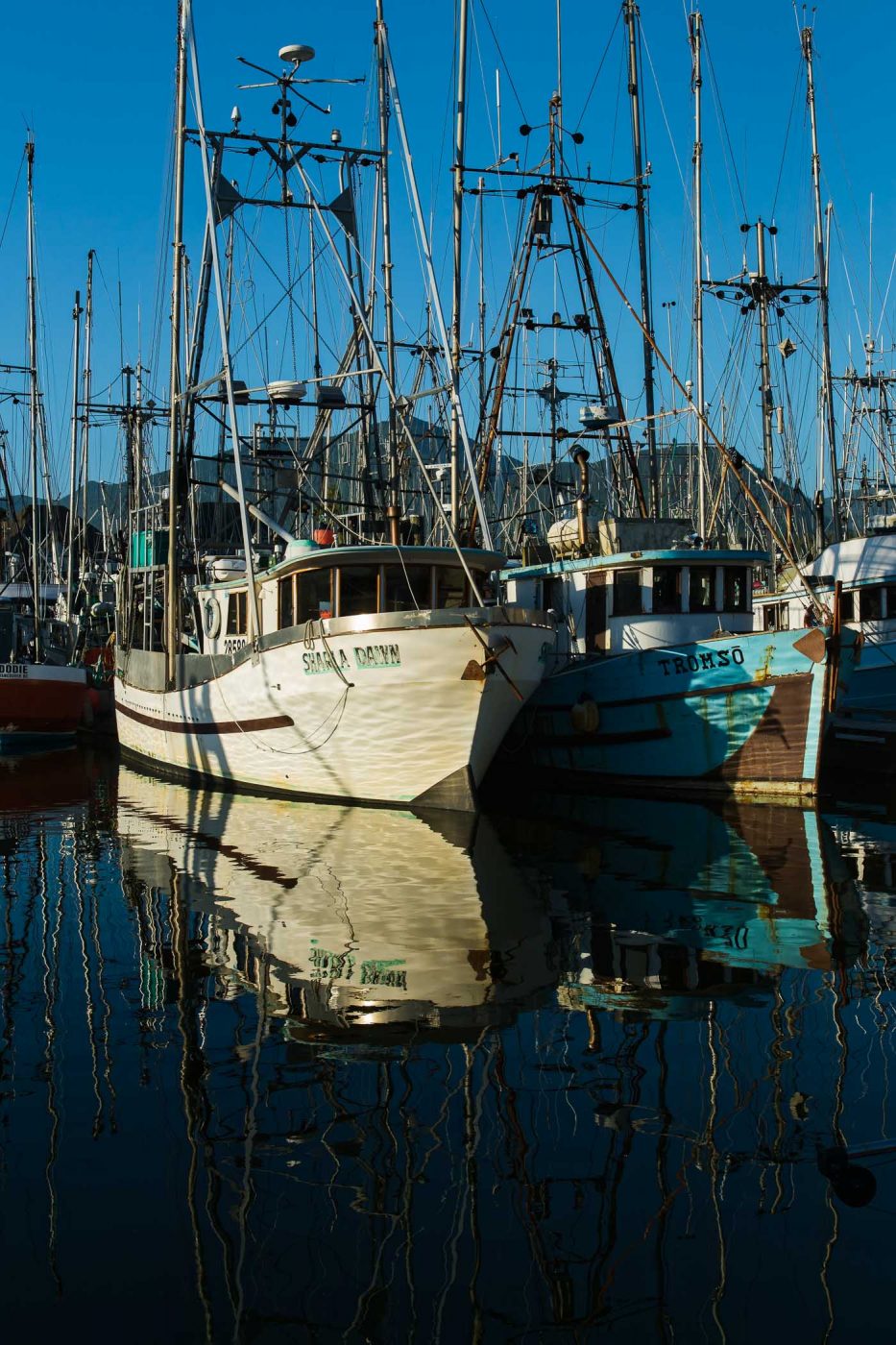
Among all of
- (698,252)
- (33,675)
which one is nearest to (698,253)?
(698,252)

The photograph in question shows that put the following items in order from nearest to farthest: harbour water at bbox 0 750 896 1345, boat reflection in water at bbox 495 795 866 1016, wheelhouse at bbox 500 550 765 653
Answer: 1. harbour water at bbox 0 750 896 1345
2. boat reflection in water at bbox 495 795 866 1016
3. wheelhouse at bbox 500 550 765 653

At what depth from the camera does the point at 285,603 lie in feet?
62.5

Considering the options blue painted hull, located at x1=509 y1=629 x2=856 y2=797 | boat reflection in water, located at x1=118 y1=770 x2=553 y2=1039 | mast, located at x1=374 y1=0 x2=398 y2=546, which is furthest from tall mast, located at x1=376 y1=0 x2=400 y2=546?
boat reflection in water, located at x1=118 y1=770 x2=553 y2=1039

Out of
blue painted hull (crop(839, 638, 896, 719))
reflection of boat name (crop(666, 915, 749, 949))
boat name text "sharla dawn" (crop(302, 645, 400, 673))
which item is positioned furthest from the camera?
blue painted hull (crop(839, 638, 896, 719))

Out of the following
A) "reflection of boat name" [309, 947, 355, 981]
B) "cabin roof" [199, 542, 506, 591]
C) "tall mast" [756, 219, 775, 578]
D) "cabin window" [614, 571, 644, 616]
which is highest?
"tall mast" [756, 219, 775, 578]

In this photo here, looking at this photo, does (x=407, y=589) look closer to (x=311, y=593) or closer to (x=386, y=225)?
(x=311, y=593)

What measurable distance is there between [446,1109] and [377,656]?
34.9 feet

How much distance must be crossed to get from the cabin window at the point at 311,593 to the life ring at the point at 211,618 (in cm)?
460

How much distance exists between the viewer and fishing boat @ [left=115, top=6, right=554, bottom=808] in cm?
1645

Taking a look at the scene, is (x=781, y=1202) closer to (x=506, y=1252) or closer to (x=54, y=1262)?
(x=506, y=1252)

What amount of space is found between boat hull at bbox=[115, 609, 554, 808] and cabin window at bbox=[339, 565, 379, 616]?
1.19 metres

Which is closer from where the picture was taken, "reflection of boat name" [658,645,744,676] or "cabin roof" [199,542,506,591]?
"cabin roof" [199,542,506,591]

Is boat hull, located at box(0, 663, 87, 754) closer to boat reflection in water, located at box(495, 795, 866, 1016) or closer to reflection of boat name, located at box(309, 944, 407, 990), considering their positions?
boat reflection in water, located at box(495, 795, 866, 1016)

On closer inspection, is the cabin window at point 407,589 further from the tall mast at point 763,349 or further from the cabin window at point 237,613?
the tall mast at point 763,349
